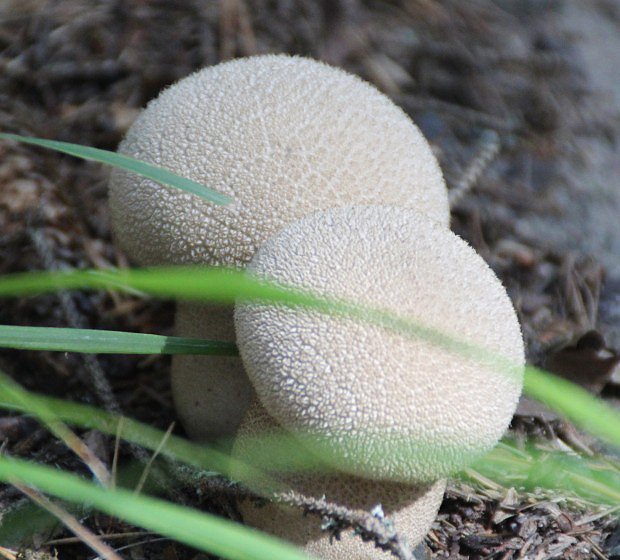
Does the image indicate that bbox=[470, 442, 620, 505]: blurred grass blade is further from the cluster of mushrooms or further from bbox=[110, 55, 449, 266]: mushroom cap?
bbox=[110, 55, 449, 266]: mushroom cap

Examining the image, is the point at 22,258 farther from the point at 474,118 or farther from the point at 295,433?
the point at 474,118

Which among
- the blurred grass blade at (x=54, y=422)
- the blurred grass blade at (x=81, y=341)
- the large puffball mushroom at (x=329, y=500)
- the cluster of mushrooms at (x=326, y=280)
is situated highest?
the cluster of mushrooms at (x=326, y=280)

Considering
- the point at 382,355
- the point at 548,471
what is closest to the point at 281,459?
the point at 382,355

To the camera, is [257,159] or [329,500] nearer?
[329,500]

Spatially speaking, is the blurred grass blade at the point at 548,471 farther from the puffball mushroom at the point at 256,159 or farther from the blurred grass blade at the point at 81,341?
the blurred grass blade at the point at 81,341

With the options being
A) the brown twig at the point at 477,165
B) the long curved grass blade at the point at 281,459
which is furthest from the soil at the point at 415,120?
the long curved grass blade at the point at 281,459

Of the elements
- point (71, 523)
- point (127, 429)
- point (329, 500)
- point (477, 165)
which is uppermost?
point (477, 165)

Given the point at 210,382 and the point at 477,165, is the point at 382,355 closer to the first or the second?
the point at 210,382
